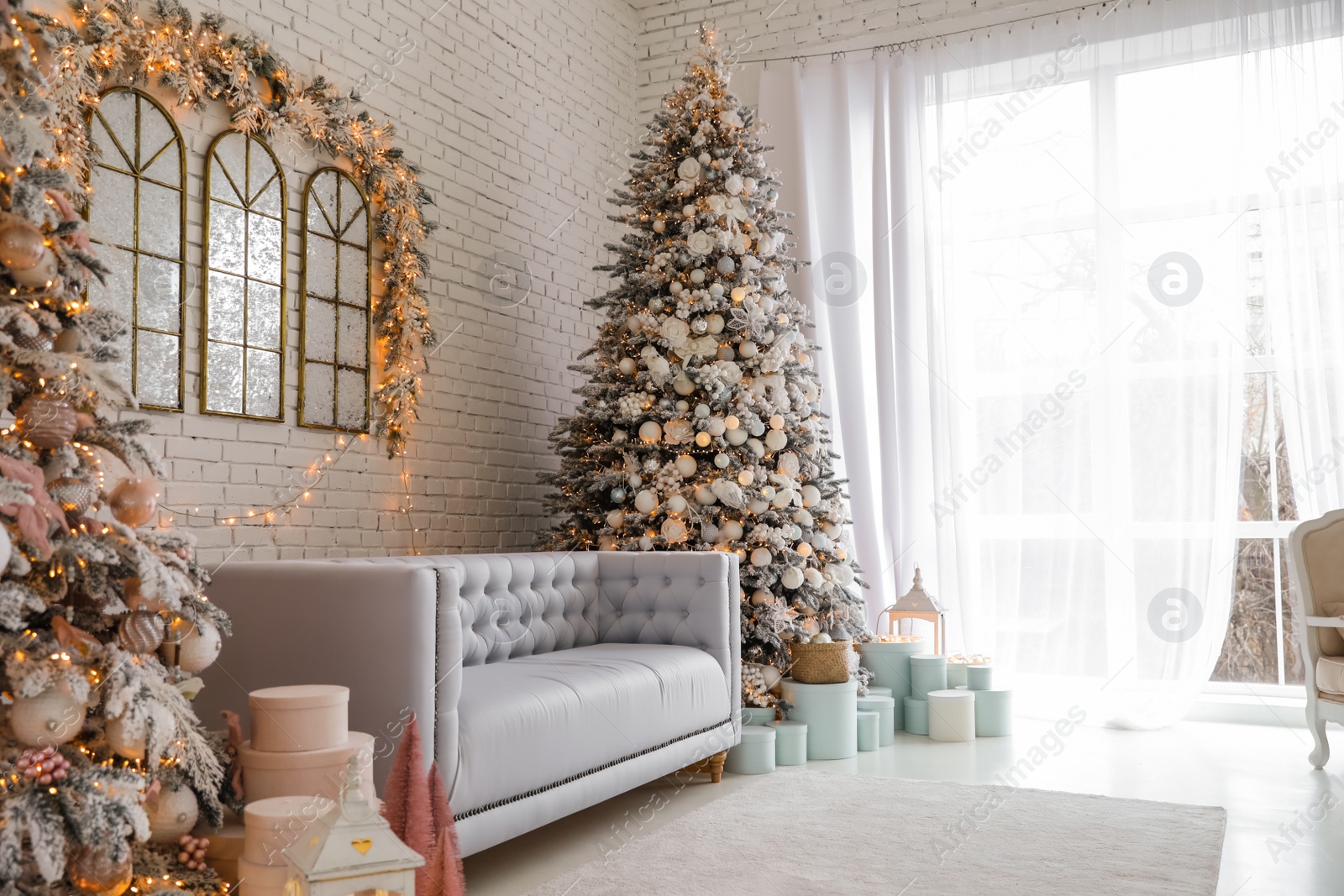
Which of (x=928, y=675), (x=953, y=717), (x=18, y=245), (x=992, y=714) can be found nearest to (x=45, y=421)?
(x=18, y=245)

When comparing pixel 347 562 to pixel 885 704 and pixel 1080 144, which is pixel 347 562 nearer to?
pixel 885 704

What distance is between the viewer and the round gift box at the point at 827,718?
4.39 m

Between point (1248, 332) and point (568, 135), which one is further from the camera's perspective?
point (568, 135)

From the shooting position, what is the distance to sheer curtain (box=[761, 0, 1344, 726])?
5098mm

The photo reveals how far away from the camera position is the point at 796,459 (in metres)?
4.81

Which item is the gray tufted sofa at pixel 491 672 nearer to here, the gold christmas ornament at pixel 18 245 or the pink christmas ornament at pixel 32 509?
the pink christmas ornament at pixel 32 509

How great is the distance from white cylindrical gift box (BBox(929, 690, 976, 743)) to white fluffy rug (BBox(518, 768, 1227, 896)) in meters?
0.93

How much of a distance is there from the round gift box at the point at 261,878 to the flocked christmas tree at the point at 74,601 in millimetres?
174

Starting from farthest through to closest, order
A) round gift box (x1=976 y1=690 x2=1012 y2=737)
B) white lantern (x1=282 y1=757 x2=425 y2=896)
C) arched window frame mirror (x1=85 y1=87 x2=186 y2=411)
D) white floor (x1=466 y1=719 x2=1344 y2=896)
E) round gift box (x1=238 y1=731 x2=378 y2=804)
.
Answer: round gift box (x1=976 y1=690 x2=1012 y2=737) → arched window frame mirror (x1=85 y1=87 x2=186 y2=411) → white floor (x1=466 y1=719 x2=1344 y2=896) → round gift box (x1=238 y1=731 x2=378 y2=804) → white lantern (x1=282 y1=757 x2=425 y2=896)

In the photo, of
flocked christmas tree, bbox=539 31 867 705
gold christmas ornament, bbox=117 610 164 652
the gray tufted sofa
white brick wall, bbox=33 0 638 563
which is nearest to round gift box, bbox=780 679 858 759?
flocked christmas tree, bbox=539 31 867 705

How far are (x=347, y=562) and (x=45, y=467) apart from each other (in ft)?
3.00

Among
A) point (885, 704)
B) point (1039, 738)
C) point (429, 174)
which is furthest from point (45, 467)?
point (1039, 738)

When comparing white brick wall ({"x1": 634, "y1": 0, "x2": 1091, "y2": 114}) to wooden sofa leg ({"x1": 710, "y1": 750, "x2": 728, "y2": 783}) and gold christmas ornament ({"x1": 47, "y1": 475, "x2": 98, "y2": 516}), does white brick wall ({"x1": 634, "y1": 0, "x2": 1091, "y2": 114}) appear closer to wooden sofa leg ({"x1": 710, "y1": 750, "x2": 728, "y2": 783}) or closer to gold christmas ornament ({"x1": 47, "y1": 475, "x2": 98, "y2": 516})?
wooden sofa leg ({"x1": 710, "y1": 750, "x2": 728, "y2": 783})

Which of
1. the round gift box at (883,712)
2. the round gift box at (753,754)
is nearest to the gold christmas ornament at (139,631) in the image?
the round gift box at (753,754)
